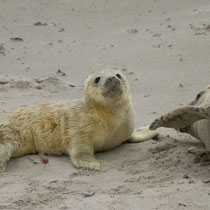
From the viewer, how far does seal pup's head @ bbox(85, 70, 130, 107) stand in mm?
5859

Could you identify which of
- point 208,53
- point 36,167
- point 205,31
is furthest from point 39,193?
point 205,31

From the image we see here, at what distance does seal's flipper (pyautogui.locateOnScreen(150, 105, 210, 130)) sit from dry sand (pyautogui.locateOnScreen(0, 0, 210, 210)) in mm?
435

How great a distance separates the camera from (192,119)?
16.4ft

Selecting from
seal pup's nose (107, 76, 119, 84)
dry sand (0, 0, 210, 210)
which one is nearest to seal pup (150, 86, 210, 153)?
dry sand (0, 0, 210, 210)

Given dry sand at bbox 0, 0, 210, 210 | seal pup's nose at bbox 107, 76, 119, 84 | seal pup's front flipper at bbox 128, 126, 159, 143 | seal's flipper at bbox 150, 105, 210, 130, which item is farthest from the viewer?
seal pup's front flipper at bbox 128, 126, 159, 143

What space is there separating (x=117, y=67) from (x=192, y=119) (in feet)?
17.2

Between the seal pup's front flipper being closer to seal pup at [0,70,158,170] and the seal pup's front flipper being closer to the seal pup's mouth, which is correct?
seal pup at [0,70,158,170]

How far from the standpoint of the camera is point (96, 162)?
18.3ft

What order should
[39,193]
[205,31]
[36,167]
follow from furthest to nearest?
[205,31] < [36,167] < [39,193]

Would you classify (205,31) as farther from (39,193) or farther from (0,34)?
(39,193)

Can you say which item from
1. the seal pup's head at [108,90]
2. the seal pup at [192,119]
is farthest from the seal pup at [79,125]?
the seal pup at [192,119]

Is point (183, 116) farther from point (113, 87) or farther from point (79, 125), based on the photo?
point (79, 125)

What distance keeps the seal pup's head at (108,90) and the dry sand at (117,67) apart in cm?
61

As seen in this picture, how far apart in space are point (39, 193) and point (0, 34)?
28.4 feet
